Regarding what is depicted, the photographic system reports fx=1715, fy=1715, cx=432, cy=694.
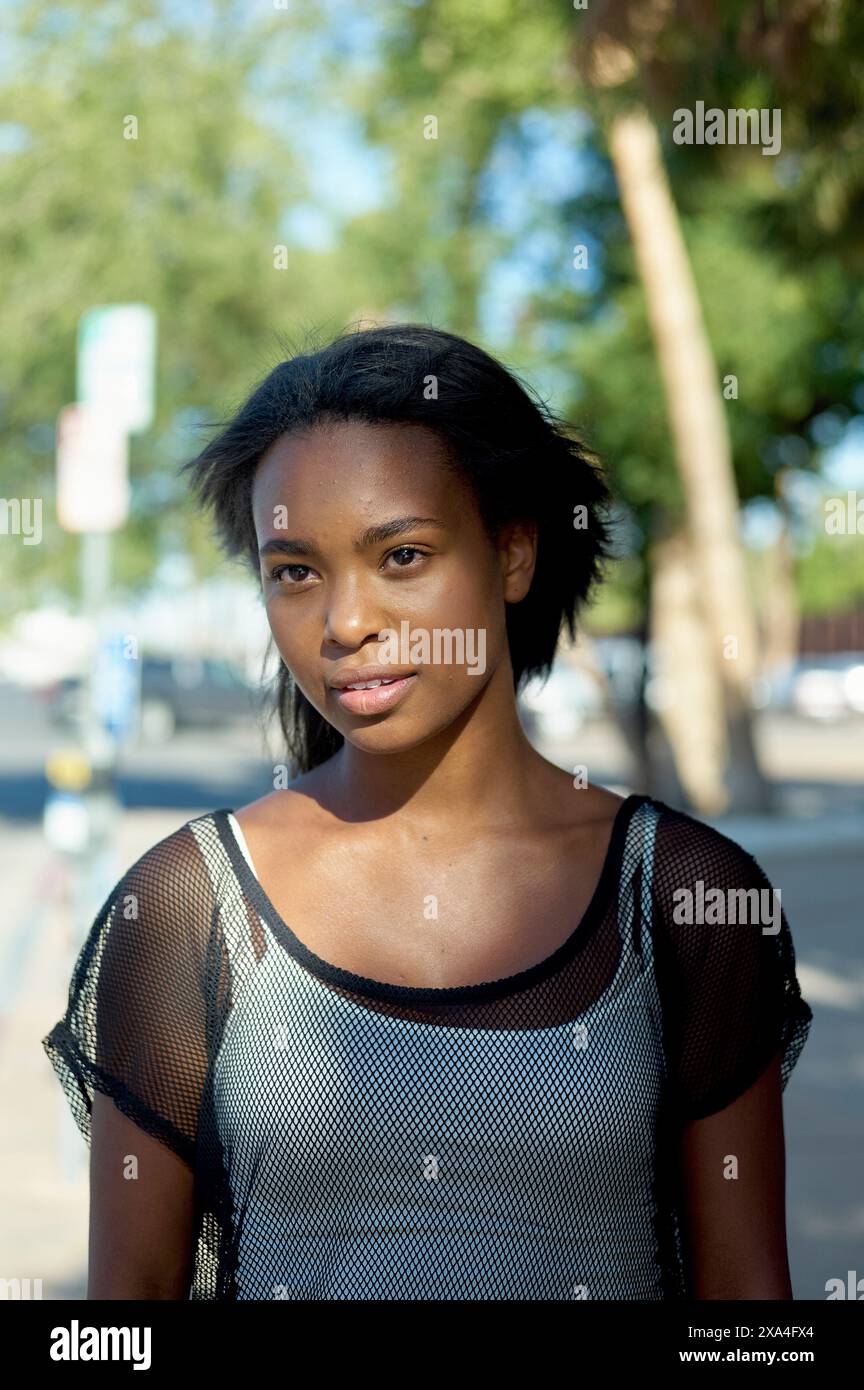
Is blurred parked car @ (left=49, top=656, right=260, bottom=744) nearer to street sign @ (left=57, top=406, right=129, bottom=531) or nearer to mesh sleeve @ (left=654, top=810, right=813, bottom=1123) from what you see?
street sign @ (left=57, top=406, right=129, bottom=531)

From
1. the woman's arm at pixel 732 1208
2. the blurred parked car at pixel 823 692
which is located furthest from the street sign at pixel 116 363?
the blurred parked car at pixel 823 692

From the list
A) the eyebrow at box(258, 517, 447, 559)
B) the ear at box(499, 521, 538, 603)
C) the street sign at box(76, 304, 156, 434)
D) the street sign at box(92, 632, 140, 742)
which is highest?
the street sign at box(76, 304, 156, 434)

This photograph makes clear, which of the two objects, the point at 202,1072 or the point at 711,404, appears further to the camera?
the point at 711,404

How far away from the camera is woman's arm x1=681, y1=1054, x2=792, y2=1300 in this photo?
1.57m

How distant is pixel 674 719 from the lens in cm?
1761

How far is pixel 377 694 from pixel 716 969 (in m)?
0.40

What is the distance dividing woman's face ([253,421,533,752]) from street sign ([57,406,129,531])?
15.9 ft

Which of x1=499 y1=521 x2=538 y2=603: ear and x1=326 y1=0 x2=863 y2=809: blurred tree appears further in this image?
x1=326 y1=0 x2=863 y2=809: blurred tree

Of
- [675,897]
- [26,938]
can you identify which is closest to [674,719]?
[26,938]

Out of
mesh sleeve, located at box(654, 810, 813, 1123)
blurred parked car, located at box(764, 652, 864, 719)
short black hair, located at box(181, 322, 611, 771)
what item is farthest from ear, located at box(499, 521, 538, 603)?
blurred parked car, located at box(764, 652, 864, 719)

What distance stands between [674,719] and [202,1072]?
1628 cm

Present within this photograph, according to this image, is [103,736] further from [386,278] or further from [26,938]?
[386,278]

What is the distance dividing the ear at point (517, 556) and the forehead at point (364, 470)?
0.35ft

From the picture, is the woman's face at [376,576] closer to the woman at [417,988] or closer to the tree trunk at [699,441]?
the woman at [417,988]
